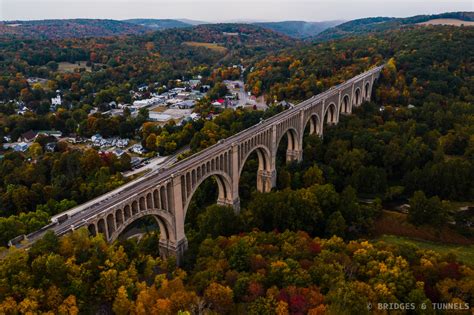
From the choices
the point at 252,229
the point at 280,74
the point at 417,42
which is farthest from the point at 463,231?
the point at 417,42

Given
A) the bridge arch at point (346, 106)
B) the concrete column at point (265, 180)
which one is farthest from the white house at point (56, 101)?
the bridge arch at point (346, 106)

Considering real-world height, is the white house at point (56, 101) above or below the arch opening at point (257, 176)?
above

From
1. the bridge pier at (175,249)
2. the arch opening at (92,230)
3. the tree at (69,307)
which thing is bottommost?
the bridge pier at (175,249)

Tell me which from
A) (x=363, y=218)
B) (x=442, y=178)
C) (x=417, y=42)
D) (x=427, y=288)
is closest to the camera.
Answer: (x=427, y=288)

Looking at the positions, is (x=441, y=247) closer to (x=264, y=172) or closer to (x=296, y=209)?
(x=296, y=209)

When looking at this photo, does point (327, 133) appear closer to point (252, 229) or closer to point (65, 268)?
point (252, 229)

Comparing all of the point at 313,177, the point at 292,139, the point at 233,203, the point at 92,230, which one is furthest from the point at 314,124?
the point at 92,230

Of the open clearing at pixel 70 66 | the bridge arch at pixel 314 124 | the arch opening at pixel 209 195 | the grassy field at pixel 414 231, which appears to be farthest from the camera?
the open clearing at pixel 70 66

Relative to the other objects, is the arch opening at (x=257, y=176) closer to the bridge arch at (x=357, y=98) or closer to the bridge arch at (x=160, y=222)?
the bridge arch at (x=160, y=222)
